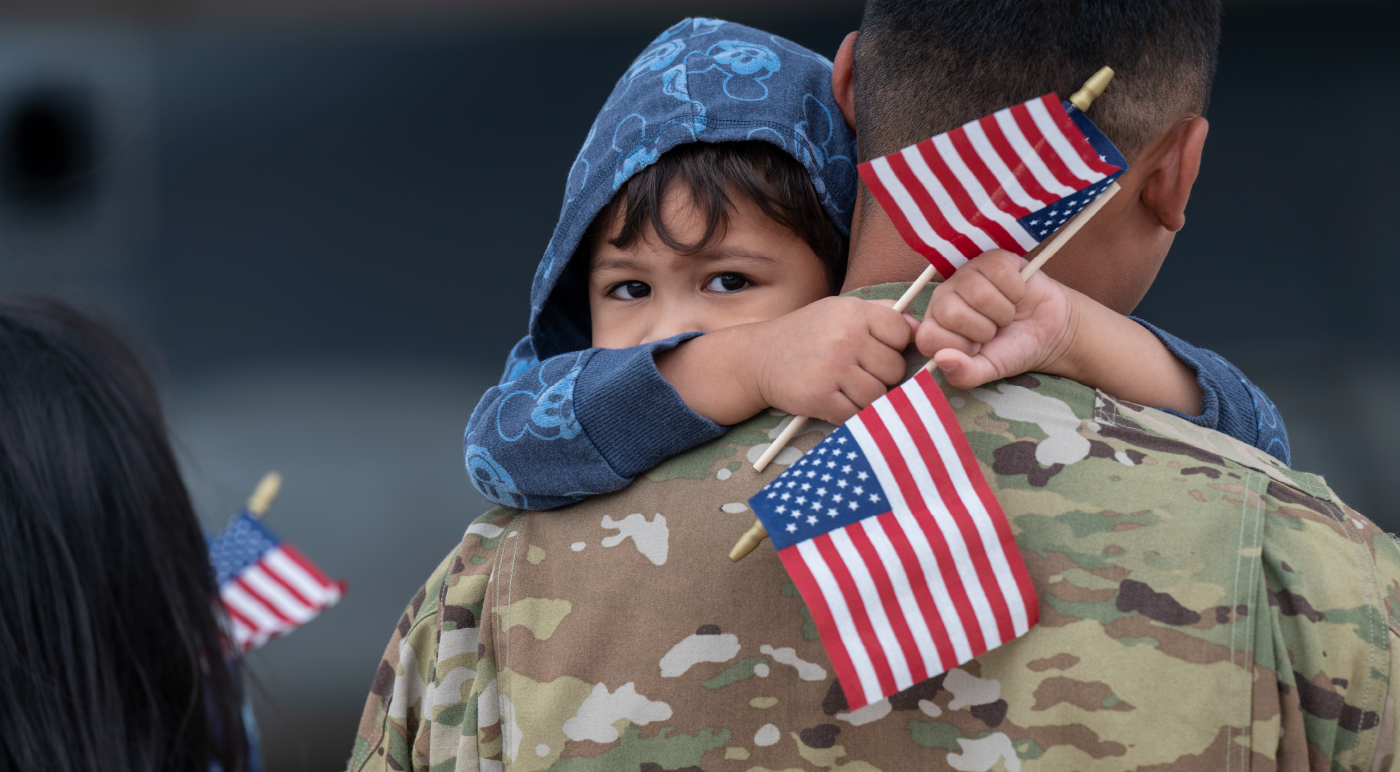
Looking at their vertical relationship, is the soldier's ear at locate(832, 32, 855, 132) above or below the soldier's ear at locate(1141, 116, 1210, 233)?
above

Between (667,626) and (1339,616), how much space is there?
1.96 ft

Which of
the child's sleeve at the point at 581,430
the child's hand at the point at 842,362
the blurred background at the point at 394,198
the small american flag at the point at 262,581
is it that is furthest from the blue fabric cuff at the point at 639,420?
the blurred background at the point at 394,198

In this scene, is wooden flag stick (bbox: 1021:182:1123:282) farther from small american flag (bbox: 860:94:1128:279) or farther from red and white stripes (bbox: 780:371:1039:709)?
red and white stripes (bbox: 780:371:1039:709)

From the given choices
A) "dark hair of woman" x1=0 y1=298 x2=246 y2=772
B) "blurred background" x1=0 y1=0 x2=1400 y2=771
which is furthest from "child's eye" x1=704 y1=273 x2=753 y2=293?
"blurred background" x1=0 y1=0 x2=1400 y2=771

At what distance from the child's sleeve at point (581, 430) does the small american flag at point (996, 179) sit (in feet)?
0.98

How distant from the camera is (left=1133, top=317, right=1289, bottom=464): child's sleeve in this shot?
3.84 ft

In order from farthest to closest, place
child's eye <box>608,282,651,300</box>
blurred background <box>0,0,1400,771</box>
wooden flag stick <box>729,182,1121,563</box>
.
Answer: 1. blurred background <box>0,0,1400,771</box>
2. child's eye <box>608,282,651,300</box>
3. wooden flag stick <box>729,182,1121,563</box>

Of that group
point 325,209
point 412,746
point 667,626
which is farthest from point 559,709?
point 325,209

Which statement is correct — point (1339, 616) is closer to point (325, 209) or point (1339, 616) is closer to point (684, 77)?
point (684, 77)

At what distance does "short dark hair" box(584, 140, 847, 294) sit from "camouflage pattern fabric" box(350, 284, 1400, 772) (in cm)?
41

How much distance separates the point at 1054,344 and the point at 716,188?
22.7 inches

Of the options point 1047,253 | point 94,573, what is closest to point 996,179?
point 1047,253

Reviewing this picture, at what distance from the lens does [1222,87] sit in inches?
222

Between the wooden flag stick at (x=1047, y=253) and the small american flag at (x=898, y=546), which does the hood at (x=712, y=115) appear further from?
the small american flag at (x=898, y=546)
